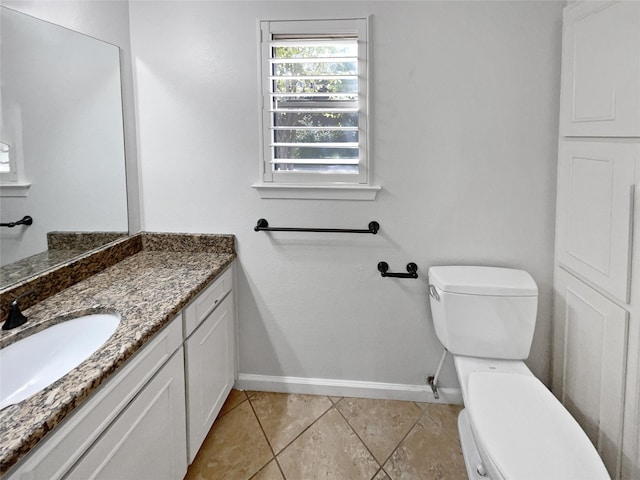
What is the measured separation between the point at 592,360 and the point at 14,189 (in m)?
2.21

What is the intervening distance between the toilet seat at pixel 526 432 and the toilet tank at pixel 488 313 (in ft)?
0.72

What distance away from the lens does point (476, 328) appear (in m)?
2.01

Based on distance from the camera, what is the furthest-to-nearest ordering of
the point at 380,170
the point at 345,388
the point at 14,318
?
the point at 345,388
the point at 380,170
the point at 14,318

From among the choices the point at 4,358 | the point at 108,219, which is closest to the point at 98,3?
the point at 108,219

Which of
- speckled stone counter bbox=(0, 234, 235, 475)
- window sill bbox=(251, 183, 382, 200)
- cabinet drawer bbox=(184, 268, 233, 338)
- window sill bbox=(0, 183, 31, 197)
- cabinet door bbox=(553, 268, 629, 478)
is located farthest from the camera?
window sill bbox=(251, 183, 382, 200)

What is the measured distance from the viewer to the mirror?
1534 mm

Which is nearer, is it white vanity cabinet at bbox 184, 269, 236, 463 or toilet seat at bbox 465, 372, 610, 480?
toilet seat at bbox 465, 372, 610, 480

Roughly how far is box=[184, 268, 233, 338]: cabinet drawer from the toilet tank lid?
0.98 meters

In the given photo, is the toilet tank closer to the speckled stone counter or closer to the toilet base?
the toilet base

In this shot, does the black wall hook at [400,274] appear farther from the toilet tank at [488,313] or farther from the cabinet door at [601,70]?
the cabinet door at [601,70]

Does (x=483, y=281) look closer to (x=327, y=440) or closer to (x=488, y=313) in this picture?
(x=488, y=313)

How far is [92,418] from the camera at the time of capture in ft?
3.73

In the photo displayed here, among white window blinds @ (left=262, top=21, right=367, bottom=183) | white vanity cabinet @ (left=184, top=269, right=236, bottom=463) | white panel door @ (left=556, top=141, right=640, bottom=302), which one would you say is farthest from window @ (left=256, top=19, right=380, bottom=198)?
white panel door @ (left=556, top=141, right=640, bottom=302)

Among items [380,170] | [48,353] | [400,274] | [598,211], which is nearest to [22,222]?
[48,353]
